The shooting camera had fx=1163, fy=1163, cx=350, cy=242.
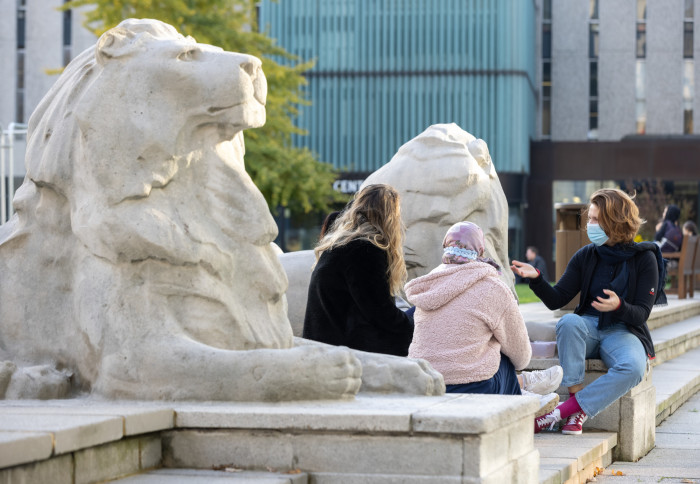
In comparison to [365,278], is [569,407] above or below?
below

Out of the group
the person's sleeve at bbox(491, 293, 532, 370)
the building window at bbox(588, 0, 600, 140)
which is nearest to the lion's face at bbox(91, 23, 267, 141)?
the person's sleeve at bbox(491, 293, 532, 370)

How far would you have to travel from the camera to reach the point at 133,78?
4727 millimetres

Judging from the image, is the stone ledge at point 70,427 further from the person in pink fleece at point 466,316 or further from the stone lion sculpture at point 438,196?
the stone lion sculpture at point 438,196

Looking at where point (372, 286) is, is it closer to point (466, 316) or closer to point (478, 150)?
point (466, 316)

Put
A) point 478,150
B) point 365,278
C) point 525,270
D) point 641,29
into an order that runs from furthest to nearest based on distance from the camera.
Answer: point 641,29 → point 478,150 → point 525,270 → point 365,278

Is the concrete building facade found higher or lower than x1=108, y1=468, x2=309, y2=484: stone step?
higher

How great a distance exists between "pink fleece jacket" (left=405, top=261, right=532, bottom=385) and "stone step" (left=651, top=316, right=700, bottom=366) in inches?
242

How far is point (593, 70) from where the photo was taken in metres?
47.5

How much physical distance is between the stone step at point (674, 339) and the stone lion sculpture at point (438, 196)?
4454 mm

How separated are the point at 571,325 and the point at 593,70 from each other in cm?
4191

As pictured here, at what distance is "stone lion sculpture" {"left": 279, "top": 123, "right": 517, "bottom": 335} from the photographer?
7.86 m

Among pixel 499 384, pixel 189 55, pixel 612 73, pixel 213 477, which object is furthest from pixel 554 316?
pixel 612 73

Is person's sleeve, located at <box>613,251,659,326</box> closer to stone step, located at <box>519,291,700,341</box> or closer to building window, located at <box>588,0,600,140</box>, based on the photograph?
stone step, located at <box>519,291,700,341</box>

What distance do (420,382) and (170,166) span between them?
4.47ft
